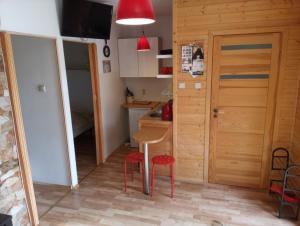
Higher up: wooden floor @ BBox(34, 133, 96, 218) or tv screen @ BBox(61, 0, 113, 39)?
tv screen @ BBox(61, 0, 113, 39)

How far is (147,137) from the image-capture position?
2.89m

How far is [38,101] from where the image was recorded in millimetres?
3207

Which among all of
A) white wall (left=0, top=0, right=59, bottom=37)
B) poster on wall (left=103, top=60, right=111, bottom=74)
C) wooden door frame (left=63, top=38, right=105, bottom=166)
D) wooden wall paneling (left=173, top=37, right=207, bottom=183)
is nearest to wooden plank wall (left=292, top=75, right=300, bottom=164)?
wooden wall paneling (left=173, top=37, right=207, bottom=183)

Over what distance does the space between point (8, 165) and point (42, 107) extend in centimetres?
110

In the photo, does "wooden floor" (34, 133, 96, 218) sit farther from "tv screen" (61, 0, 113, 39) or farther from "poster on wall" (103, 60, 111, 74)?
"tv screen" (61, 0, 113, 39)

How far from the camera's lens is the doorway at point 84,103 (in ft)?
12.7

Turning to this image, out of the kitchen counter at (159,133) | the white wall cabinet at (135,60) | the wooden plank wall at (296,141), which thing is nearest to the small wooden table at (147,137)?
the kitchen counter at (159,133)

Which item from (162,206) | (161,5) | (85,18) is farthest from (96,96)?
(162,206)

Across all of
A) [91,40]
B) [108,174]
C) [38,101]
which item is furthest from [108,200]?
[91,40]

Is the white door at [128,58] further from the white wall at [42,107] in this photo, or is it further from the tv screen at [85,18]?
the white wall at [42,107]

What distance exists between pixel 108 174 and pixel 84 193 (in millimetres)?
586

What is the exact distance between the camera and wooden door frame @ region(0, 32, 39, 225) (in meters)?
2.21

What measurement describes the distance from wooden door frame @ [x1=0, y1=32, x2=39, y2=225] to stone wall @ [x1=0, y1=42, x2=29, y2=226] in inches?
1.5

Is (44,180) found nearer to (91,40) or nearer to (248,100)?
(91,40)
